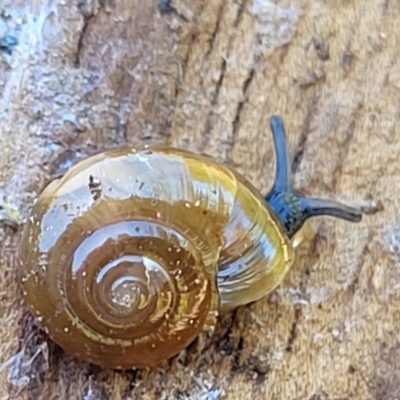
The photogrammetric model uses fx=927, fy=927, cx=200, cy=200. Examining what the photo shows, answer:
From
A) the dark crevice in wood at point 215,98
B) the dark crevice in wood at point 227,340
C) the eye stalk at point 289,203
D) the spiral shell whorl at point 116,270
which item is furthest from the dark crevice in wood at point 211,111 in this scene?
the dark crevice in wood at point 227,340

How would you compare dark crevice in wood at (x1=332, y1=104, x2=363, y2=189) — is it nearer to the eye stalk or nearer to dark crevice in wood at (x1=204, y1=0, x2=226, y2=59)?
the eye stalk

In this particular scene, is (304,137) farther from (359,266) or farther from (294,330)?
(294,330)

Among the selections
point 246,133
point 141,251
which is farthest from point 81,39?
point 141,251

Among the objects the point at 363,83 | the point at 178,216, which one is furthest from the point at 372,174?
the point at 178,216

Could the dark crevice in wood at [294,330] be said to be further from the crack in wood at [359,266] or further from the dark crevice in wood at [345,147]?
the dark crevice in wood at [345,147]

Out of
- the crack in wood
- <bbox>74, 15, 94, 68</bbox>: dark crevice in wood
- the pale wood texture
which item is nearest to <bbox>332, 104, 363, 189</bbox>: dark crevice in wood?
the pale wood texture

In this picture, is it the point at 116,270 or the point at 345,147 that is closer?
the point at 116,270

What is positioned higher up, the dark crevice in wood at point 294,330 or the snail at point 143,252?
the snail at point 143,252
